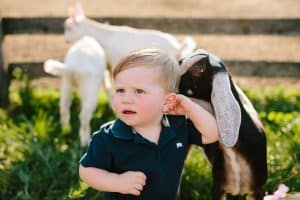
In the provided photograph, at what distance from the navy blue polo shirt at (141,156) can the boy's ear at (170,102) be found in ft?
0.27

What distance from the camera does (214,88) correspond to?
281cm

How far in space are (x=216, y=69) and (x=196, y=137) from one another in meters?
0.35

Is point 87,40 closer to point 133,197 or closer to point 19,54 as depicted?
point 133,197

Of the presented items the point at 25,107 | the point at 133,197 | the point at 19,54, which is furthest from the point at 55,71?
the point at 19,54

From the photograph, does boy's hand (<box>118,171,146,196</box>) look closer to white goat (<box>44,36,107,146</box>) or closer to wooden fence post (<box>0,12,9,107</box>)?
white goat (<box>44,36,107,146</box>)

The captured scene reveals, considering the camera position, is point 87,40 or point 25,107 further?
point 25,107

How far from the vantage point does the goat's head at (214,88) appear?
9.00 ft

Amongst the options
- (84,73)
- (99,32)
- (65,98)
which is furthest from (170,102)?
(99,32)

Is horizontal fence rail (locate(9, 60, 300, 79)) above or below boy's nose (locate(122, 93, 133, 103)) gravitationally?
below

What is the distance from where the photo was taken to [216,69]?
2.83 metres

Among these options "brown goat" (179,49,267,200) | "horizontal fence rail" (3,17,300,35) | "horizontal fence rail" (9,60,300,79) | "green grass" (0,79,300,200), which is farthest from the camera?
"horizontal fence rail" (9,60,300,79)

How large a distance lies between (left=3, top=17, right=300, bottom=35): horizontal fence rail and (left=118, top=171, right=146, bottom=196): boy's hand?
121 inches

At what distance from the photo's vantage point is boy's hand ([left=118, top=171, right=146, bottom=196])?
7.98 ft

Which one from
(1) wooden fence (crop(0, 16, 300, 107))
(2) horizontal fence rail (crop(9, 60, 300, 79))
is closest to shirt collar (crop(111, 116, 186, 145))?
(1) wooden fence (crop(0, 16, 300, 107))
